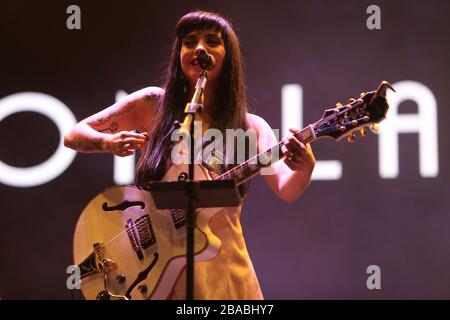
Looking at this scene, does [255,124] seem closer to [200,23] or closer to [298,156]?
[298,156]

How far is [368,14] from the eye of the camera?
375 cm

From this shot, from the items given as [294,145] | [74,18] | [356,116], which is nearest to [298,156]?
[294,145]

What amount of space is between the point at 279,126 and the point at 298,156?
1489 mm

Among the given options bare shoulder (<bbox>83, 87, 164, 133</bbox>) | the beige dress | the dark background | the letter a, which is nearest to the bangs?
bare shoulder (<bbox>83, 87, 164, 133</bbox>)

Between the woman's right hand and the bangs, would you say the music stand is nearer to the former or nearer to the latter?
the woman's right hand

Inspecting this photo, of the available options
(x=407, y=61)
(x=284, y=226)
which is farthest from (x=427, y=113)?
(x=284, y=226)

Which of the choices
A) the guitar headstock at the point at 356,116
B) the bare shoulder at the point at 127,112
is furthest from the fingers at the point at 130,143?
the guitar headstock at the point at 356,116

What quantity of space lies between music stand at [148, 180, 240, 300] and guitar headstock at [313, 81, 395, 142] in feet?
2.03

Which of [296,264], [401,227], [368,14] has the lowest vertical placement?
[296,264]

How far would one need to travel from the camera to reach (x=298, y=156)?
2.28m

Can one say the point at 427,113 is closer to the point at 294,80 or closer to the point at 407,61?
the point at 407,61

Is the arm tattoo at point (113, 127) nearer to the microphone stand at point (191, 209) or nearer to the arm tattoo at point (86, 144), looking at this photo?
the arm tattoo at point (86, 144)

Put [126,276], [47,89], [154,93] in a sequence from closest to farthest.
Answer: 1. [126,276]
2. [154,93]
3. [47,89]
